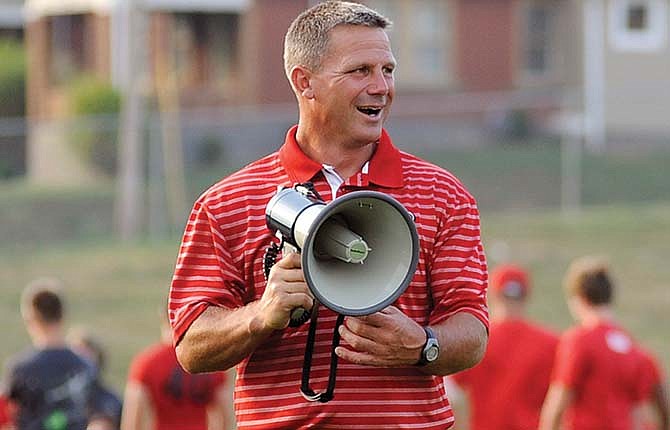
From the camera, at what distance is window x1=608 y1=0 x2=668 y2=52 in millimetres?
31547

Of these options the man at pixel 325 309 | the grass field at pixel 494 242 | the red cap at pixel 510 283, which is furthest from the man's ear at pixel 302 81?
the grass field at pixel 494 242

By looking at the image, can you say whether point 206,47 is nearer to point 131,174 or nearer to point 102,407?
point 131,174

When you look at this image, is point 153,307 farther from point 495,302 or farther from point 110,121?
point 495,302

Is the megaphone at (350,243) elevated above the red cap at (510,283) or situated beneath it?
elevated above

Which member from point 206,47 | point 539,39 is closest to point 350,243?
point 206,47

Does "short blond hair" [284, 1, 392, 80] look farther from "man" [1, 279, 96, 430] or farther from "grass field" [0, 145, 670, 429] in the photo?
"grass field" [0, 145, 670, 429]

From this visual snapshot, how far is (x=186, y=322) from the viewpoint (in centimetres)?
388

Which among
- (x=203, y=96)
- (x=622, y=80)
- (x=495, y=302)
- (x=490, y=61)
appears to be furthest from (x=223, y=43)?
(x=495, y=302)

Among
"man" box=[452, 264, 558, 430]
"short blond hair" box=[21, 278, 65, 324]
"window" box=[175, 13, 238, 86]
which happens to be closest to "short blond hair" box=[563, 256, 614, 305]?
"man" box=[452, 264, 558, 430]

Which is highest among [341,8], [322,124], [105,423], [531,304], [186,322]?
[341,8]

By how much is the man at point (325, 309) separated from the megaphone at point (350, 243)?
203 millimetres

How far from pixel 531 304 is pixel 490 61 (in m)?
15.4

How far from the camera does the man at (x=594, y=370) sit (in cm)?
819

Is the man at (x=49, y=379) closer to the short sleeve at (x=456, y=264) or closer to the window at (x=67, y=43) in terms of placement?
the short sleeve at (x=456, y=264)
